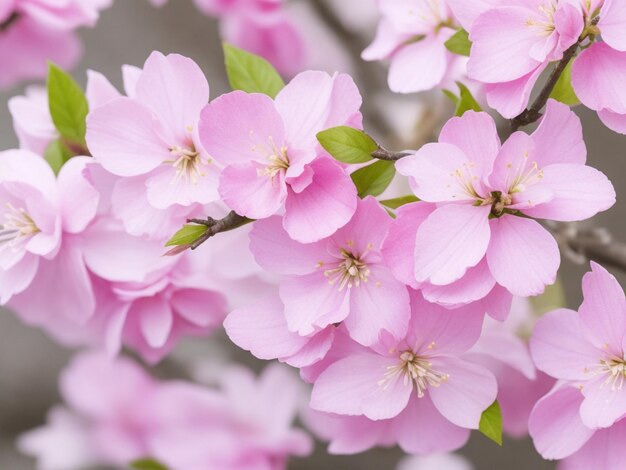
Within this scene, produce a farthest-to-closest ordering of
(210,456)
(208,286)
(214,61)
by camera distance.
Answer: (214,61)
(210,456)
(208,286)

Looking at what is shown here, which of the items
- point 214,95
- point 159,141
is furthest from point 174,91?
point 214,95

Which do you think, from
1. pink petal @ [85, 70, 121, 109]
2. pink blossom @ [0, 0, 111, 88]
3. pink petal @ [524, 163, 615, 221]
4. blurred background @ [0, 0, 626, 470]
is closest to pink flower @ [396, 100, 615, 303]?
pink petal @ [524, 163, 615, 221]

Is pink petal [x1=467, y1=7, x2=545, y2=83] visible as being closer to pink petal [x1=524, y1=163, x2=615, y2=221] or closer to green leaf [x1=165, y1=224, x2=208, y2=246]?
pink petal [x1=524, y1=163, x2=615, y2=221]

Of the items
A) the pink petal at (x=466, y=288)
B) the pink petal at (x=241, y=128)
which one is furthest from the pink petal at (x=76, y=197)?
the pink petal at (x=466, y=288)

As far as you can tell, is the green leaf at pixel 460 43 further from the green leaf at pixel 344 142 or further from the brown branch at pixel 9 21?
the brown branch at pixel 9 21

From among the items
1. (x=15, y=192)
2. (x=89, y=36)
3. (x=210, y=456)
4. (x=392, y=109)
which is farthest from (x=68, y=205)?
(x=89, y=36)

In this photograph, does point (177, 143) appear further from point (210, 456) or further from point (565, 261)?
point (565, 261)
